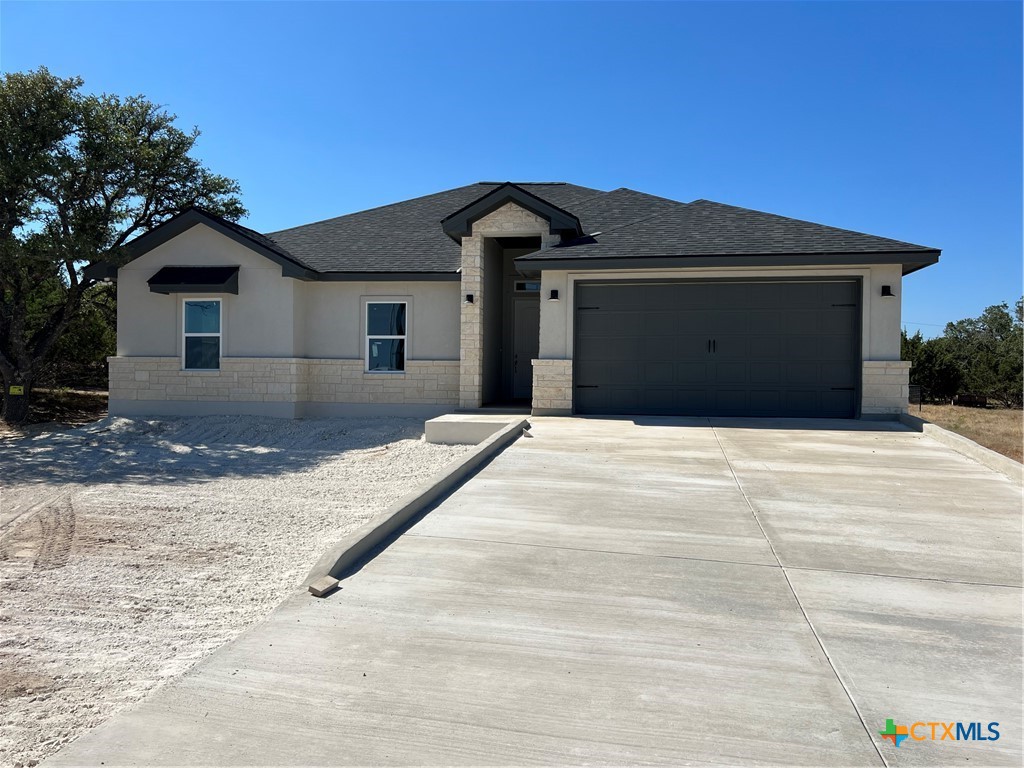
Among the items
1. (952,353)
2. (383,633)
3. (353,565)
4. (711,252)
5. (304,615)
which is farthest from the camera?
(952,353)

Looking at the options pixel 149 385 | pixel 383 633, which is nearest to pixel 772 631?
pixel 383 633

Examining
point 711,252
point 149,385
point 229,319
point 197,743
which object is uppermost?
point 711,252

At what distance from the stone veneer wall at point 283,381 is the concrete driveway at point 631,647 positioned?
28.2ft

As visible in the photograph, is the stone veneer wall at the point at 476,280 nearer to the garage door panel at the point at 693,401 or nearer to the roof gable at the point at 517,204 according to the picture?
the roof gable at the point at 517,204

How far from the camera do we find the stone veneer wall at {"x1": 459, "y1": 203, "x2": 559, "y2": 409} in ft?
45.4

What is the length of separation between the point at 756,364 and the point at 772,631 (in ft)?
30.9

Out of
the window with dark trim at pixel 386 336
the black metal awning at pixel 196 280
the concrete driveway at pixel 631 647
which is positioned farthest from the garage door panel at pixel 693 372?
the black metal awning at pixel 196 280

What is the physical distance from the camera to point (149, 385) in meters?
14.9

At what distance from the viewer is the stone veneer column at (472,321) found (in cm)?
1400

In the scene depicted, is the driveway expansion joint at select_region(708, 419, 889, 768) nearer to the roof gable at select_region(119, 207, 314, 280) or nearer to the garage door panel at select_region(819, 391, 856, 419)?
the garage door panel at select_region(819, 391, 856, 419)

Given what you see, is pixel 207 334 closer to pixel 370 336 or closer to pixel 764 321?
pixel 370 336

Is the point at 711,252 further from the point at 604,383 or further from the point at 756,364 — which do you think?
the point at 604,383

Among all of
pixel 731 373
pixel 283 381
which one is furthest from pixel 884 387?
pixel 283 381

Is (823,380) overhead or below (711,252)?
below
